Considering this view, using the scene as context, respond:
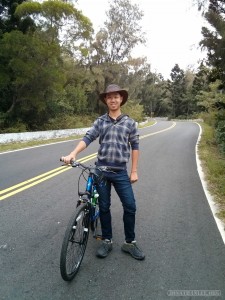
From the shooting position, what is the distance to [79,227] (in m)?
3.73

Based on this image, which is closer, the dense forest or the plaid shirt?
the plaid shirt

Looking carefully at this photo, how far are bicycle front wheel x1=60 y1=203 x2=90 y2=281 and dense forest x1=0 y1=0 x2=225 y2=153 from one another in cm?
1292

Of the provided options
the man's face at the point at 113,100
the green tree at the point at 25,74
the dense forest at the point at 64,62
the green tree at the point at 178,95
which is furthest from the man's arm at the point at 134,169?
the green tree at the point at 178,95

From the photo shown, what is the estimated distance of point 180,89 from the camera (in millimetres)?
82625

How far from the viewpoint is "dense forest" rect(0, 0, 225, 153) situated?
19.1 meters

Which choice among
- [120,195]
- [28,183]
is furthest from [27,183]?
[120,195]

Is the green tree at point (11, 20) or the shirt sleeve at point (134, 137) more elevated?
the green tree at point (11, 20)

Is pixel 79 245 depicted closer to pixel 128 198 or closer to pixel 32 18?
pixel 128 198

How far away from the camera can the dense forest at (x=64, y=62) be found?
1912cm

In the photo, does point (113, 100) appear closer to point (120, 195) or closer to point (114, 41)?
point (120, 195)

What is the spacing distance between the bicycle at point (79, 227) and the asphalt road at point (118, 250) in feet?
0.53

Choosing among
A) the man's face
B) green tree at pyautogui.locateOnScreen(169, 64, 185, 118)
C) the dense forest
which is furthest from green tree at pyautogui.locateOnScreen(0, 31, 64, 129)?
green tree at pyautogui.locateOnScreen(169, 64, 185, 118)

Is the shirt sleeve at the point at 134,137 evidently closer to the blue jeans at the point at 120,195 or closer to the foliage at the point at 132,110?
the blue jeans at the point at 120,195

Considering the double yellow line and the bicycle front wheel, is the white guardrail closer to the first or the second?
the double yellow line
